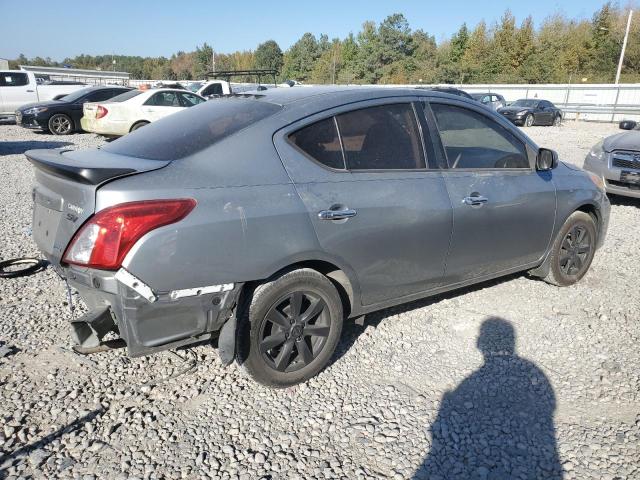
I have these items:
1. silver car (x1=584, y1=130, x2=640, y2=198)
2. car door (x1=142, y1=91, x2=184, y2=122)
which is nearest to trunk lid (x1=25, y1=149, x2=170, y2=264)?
silver car (x1=584, y1=130, x2=640, y2=198)

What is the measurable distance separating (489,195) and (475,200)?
176 mm

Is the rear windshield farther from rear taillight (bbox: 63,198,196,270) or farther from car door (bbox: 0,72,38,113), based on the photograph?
car door (bbox: 0,72,38,113)

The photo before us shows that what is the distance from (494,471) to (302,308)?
135 cm

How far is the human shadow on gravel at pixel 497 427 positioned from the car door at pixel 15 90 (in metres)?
19.5

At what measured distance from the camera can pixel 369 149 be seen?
10.6ft

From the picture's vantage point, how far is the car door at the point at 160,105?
42.6 ft

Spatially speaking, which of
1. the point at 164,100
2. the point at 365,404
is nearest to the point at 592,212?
the point at 365,404

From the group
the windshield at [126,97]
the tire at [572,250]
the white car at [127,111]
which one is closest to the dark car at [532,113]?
the white car at [127,111]

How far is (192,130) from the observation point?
3.05 meters

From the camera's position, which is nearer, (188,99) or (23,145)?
(23,145)

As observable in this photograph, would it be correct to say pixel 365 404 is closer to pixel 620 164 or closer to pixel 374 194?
pixel 374 194

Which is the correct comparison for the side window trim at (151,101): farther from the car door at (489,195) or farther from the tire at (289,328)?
the tire at (289,328)

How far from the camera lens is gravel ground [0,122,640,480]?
2.46 m

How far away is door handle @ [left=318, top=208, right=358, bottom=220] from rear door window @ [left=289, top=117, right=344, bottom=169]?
296mm
